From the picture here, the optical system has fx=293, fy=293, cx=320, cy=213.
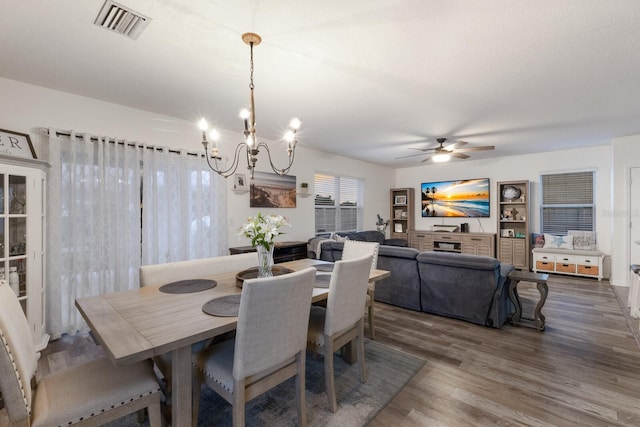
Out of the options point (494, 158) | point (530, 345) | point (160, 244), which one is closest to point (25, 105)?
point (160, 244)

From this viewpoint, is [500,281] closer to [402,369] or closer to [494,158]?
[402,369]

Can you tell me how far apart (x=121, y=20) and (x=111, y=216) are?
2.09 m

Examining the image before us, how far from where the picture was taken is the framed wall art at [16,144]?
2607 mm

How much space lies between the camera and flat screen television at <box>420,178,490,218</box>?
6785mm

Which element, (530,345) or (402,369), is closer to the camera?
(402,369)

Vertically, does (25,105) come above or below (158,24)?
below

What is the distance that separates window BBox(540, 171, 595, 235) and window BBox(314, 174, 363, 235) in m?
3.88

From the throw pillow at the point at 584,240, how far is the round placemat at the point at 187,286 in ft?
21.4

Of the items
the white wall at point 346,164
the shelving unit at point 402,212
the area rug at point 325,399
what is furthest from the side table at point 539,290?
the shelving unit at point 402,212

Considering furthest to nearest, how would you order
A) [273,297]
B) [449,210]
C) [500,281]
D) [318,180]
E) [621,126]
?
[449,210] < [318,180] < [621,126] < [500,281] < [273,297]

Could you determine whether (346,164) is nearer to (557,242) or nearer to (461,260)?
(461,260)

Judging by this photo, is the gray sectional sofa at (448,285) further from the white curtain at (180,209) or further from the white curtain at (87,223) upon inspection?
the white curtain at (87,223)

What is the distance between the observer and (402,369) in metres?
2.38

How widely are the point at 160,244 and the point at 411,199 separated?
20.1 ft
